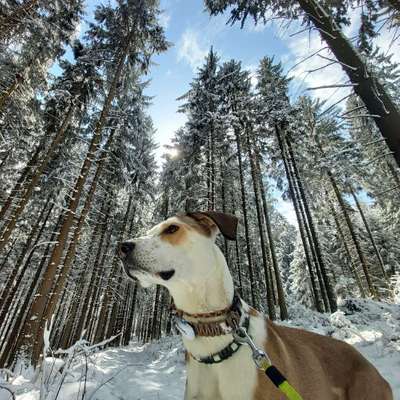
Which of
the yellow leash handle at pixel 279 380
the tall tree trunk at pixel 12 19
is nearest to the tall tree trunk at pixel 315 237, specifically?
the yellow leash handle at pixel 279 380

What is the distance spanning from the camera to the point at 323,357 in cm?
302

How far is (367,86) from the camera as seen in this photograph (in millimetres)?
5891

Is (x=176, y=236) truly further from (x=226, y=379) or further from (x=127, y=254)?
(x=226, y=379)

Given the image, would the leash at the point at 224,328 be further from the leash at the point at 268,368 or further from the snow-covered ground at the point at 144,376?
the snow-covered ground at the point at 144,376

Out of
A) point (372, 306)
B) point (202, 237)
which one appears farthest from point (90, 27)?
point (372, 306)

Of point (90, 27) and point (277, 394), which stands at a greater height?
point (90, 27)

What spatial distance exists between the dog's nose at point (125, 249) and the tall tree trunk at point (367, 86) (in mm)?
5386

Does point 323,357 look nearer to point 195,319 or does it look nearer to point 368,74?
point 195,319

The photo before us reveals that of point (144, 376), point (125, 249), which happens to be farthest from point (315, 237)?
point (125, 249)

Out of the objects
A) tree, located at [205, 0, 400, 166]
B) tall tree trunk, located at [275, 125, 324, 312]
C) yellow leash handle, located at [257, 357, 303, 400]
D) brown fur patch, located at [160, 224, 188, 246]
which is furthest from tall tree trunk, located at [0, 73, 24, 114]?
tall tree trunk, located at [275, 125, 324, 312]

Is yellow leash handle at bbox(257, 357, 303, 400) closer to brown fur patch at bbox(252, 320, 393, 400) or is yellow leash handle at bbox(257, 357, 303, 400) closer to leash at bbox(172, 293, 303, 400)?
leash at bbox(172, 293, 303, 400)

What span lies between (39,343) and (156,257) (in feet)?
35.7

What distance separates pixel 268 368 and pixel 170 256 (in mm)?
1168

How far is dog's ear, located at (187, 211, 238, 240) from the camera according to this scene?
2.88 m
